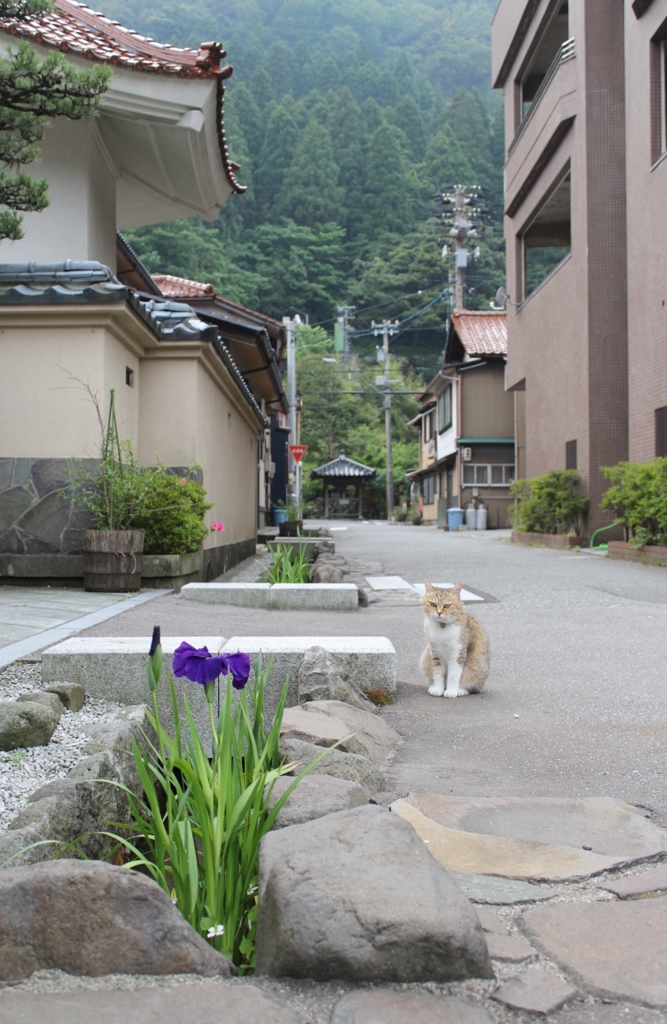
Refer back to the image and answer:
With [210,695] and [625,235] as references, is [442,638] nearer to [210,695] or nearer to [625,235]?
[210,695]

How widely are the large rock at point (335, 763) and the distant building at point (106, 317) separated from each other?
211 inches

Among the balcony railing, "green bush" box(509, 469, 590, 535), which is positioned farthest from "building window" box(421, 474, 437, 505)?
"green bush" box(509, 469, 590, 535)

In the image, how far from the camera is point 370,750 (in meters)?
3.21

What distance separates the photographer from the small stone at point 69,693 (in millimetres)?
3350

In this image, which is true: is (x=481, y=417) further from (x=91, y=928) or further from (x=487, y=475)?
(x=91, y=928)

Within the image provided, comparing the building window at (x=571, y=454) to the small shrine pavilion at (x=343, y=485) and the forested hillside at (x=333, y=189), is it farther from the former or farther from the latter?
the small shrine pavilion at (x=343, y=485)

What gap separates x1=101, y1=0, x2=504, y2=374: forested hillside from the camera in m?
53.5

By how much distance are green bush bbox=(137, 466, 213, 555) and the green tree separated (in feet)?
9.13

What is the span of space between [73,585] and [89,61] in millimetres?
5711

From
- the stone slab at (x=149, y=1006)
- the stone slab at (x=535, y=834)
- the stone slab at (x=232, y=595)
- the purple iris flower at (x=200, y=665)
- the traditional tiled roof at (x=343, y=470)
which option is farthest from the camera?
the traditional tiled roof at (x=343, y=470)

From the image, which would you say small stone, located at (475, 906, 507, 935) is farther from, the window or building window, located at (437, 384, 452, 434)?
building window, located at (437, 384, 452, 434)

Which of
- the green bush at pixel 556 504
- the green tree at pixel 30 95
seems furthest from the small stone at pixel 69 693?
the green bush at pixel 556 504

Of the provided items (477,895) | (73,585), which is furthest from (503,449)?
(477,895)

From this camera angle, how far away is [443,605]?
412 centimetres
